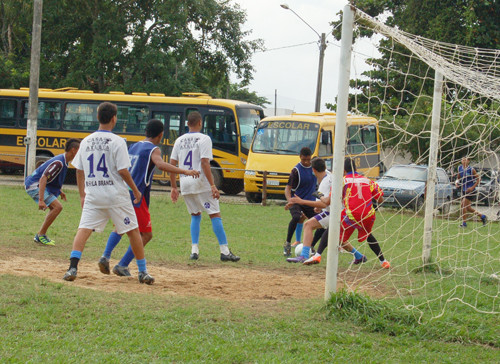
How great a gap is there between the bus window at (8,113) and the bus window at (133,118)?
4.33m

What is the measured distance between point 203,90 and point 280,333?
32345 mm

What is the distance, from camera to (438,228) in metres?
9.19

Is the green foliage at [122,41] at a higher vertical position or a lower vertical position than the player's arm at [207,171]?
higher

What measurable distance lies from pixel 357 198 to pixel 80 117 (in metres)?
18.4

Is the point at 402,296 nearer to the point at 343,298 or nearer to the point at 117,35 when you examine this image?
the point at 343,298

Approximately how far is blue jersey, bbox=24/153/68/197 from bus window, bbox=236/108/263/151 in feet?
43.7

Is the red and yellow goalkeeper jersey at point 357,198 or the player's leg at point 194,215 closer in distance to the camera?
the red and yellow goalkeeper jersey at point 357,198

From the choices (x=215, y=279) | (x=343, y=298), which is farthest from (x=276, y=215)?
(x=343, y=298)

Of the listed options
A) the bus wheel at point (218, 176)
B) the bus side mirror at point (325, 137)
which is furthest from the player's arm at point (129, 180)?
the bus wheel at point (218, 176)

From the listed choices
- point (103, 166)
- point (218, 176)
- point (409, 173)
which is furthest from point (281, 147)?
point (103, 166)

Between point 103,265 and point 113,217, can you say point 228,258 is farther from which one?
point 113,217

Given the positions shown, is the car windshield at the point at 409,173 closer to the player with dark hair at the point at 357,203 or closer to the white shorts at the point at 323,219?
the white shorts at the point at 323,219

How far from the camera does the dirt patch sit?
6855 millimetres

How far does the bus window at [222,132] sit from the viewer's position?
76.8 ft
